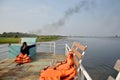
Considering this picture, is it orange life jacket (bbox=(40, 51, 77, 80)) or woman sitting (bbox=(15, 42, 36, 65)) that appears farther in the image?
woman sitting (bbox=(15, 42, 36, 65))

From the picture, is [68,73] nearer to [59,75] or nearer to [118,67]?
[59,75]

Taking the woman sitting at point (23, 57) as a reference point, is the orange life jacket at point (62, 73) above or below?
above

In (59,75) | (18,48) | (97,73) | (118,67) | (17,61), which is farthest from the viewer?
(97,73)

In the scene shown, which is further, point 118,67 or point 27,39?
point 27,39

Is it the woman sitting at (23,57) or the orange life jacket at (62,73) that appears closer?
the orange life jacket at (62,73)

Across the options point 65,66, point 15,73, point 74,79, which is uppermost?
point 65,66

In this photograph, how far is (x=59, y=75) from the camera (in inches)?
203

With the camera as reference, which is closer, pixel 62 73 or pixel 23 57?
pixel 62 73

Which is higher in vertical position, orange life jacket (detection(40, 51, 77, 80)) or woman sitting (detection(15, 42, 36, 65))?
orange life jacket (detection(40, 51, 77, 80))

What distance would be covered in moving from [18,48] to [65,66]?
779 cm

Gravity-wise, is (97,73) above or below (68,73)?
below

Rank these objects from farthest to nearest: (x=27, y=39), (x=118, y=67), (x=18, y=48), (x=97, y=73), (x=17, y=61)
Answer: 1. (x=97, y=73)
2. (x=27, y=39)
3. (x=18, y=48)
4. (x=17, y=61)
5. (x=118, y=67)

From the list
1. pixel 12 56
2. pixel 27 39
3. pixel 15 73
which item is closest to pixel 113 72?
→ pixel 27 39

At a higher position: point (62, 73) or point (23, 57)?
point (62, 73)
